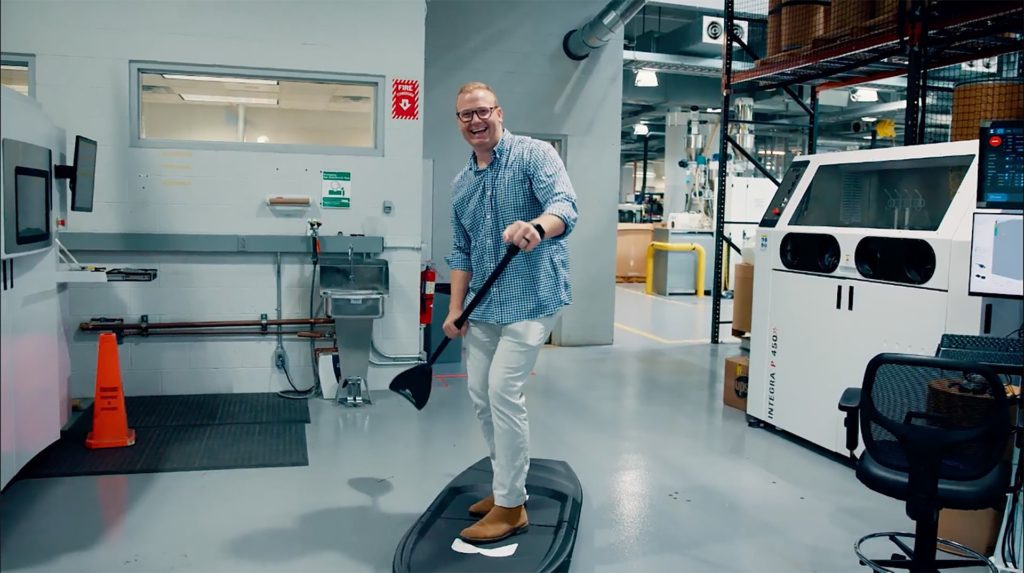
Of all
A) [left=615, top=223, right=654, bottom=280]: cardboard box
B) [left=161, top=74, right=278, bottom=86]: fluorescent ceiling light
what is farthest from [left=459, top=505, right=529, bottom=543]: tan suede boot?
[left=615, top=223, right=654, bottom=280]: cardboard box

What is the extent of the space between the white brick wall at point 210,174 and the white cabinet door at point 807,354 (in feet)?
7.94

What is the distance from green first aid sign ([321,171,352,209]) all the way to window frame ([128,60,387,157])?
0.14 meters

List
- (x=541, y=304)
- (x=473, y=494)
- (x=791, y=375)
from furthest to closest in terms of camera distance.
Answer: (x=791, y=375) → (x=473, y=494) → (x=541, y=304)

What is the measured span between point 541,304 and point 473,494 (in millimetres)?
913

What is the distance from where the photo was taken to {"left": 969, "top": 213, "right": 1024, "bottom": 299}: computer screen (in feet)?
8.70

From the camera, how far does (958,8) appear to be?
366 cm

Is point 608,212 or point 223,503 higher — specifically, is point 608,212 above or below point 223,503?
above

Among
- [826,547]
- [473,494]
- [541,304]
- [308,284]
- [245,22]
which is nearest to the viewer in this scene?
[541,304]

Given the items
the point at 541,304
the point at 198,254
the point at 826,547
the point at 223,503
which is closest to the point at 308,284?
the point at 198,254

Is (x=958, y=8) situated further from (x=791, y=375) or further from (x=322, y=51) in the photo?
(x=322, y=51)

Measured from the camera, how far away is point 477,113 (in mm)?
2596

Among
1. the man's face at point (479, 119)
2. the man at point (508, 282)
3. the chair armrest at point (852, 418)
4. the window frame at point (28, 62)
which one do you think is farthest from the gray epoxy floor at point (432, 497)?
the window frame at point (28, 62)

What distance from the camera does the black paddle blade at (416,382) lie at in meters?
3.06

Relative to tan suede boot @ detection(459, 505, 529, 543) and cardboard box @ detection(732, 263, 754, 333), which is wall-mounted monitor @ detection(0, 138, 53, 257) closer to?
tan suede boot @ detection(459, 505, 529, 543)
